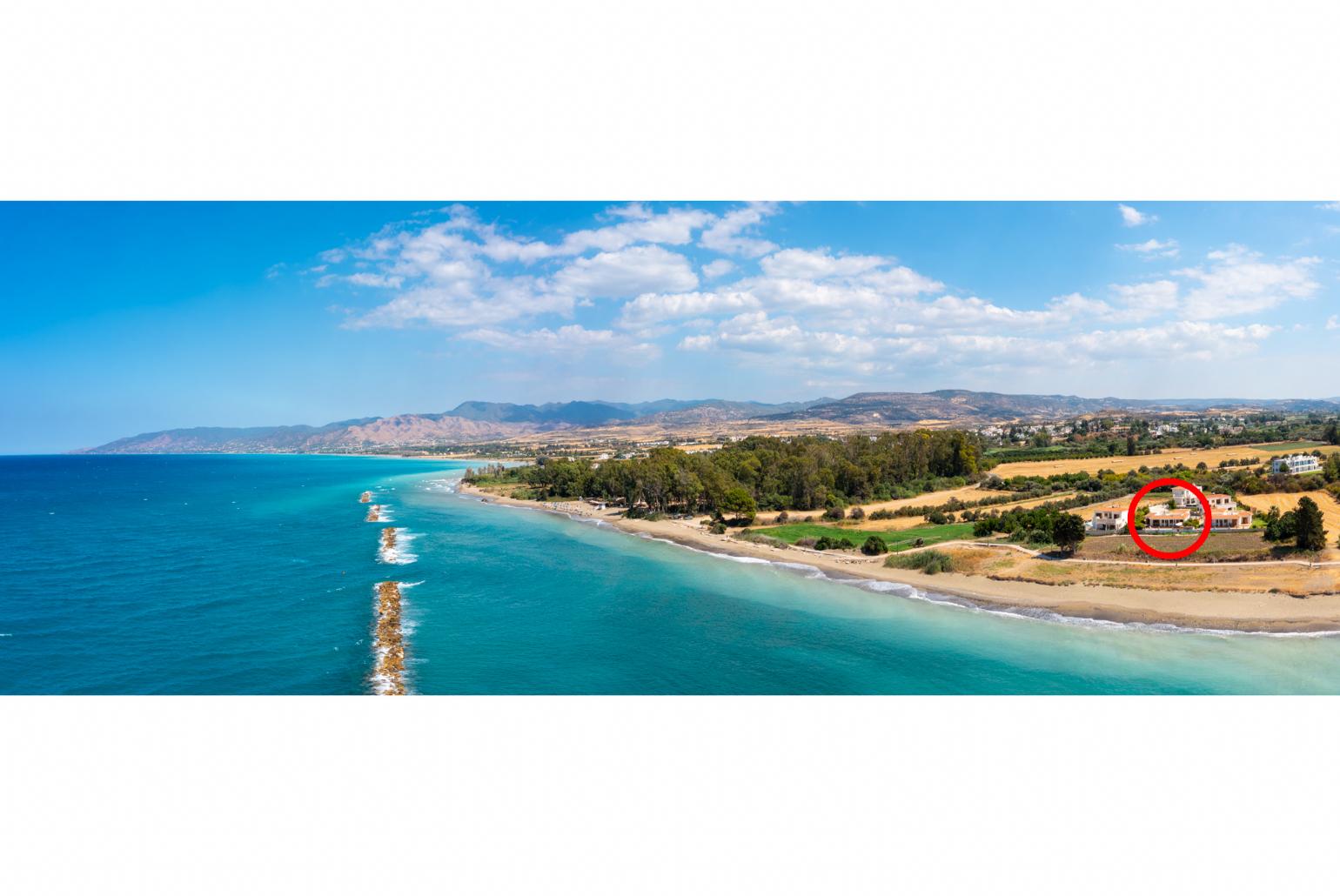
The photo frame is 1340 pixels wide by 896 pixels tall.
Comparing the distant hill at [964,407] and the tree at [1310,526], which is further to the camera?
the distant hill at [964,407]

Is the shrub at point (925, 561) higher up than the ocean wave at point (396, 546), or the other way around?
the shrub at point (925, 561)

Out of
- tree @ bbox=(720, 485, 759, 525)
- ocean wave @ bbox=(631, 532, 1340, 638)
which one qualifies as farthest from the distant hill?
ocean wave @ bbox=(631, 532, 1340, 638)

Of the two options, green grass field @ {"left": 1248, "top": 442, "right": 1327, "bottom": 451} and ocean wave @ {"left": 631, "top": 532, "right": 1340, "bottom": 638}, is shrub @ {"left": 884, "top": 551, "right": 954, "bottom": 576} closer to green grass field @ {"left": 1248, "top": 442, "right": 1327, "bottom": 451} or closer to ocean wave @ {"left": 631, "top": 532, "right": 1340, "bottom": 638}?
ocean wave @ {"left": 631, "top": 532, "right": 1340, "bottom": 638}

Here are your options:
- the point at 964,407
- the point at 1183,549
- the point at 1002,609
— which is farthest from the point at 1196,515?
the point at 964,407

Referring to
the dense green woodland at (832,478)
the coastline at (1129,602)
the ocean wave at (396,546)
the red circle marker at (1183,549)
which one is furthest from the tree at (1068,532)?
the ocean wave at (396,546)

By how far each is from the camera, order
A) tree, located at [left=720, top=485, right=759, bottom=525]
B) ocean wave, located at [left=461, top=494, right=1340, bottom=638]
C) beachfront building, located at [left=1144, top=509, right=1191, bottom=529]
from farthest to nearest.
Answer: tree, located at [left=720, top=485, right=759, bottom=525] → beachfront building, located at [left=1144, top=509, right=1191, bottom=529] → ocean wave, located at [left=461, top=494, right=1340, bottom=638]

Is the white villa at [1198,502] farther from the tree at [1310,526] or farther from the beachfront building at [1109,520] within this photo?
the tree at [1310,526]
